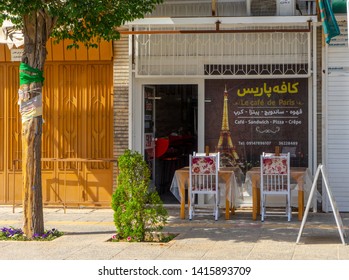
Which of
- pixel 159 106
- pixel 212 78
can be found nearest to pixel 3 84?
pixel 159 106

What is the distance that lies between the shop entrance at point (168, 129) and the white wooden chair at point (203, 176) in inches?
71.4

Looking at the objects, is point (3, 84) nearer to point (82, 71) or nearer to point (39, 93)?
point (82, 71)

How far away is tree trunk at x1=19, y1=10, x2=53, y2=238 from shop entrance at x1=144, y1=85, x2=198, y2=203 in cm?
397

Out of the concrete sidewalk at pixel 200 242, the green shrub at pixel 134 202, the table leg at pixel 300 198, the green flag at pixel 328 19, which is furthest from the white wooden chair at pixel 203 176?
the green flag at pixel 328 19

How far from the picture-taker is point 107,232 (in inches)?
457

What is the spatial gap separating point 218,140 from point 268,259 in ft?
17.0

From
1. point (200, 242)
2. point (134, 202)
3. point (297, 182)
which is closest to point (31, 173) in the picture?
point (134, 202)

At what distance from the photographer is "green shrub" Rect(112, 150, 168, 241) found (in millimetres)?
10398

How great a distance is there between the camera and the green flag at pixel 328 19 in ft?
40.1

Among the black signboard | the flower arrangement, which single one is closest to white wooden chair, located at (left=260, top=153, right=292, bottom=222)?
the black signboard

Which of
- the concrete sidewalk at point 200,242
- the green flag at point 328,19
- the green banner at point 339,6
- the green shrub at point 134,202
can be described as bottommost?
the concrete sidewalk at point 200,242

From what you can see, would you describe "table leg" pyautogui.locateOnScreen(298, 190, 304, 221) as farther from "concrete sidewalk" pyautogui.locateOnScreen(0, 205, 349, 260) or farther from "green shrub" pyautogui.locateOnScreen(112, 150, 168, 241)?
"green shrub" pyautogui.locateOnScreen(112, 150, 168, 241)

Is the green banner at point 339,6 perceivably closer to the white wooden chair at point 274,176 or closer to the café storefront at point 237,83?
the café storefront at point 237,83

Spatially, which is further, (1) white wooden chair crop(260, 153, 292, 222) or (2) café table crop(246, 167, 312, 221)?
(2) café table crop(246, 167, 312, 221)
